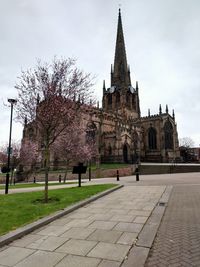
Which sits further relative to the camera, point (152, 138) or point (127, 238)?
point (152, 138)

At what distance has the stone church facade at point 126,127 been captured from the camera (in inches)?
2112

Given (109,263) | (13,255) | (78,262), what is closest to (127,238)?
(109,263)

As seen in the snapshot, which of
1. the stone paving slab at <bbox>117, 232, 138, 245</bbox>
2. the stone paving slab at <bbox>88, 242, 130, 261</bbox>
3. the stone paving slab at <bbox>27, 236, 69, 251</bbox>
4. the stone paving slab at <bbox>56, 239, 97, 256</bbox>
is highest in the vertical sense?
the stone paving slab at <bbox>88, 242, 130, 261</bbox>

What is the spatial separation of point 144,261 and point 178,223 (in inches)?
107

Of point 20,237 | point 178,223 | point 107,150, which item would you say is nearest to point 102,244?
point 20,237

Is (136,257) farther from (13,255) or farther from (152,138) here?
→ (152,138)

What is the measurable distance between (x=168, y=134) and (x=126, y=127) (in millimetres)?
17956

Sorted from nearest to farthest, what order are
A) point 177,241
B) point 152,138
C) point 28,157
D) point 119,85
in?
point 177,241, point 28,157, point 152,138, point 119,85

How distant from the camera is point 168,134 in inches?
2793

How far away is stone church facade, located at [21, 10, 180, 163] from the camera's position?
53656 mm

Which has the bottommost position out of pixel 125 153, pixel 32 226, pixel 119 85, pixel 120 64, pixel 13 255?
pixel 13 255

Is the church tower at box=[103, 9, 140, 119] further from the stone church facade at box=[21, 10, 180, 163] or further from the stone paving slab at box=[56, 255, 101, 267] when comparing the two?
the stone paving slab at box=[56, 255, 101, 267]

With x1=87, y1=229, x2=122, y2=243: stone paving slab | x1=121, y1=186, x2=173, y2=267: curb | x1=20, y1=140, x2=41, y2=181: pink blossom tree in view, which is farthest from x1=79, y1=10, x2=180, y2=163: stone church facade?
x1=87, y1=229, x2=122, y2=243: stone paving slab

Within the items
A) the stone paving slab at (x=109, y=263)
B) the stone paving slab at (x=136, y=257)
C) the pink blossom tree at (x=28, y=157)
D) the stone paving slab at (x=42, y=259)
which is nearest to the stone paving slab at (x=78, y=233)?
the stone paving slab at (x=42, y=259)
